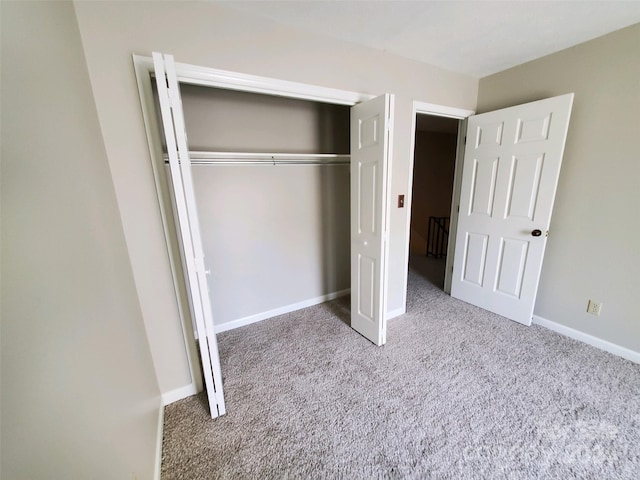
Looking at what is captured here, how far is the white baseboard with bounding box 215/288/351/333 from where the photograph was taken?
8.39ft

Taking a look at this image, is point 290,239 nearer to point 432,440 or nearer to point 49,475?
point 432,440

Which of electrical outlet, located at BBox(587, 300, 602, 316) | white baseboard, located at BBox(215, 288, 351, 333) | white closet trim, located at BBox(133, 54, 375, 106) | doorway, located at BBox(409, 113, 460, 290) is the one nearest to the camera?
white closet trim, located at BBox(133, 54, 375, 106)

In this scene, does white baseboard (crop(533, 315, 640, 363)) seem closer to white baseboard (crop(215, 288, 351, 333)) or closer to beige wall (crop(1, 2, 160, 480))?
white baseboard (crop(215, 288, 351, 333))

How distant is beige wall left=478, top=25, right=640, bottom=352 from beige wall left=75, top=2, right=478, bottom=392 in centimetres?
152

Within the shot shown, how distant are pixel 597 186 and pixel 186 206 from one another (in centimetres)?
309

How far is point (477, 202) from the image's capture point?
2.67 metres

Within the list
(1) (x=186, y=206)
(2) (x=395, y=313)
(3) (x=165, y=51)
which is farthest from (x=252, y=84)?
(2) (x=395, y=313)

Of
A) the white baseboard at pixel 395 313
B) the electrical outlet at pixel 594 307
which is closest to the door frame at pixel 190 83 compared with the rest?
the white baseboard at pixel 395 313

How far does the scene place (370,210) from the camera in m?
2.08

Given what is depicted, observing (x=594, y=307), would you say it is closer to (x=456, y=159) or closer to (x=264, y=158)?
(x=456, y=159)

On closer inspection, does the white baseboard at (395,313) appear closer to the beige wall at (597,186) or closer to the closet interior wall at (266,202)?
the closet interior wall at (266,202)

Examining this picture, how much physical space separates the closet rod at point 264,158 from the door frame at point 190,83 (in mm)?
609

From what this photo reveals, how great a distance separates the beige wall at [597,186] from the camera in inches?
74.1

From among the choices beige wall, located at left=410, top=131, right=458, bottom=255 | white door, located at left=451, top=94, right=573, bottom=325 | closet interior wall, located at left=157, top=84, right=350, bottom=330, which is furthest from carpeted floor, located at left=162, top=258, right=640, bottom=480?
beige wall, located at left=410, top=131, right=458, bottom=255
